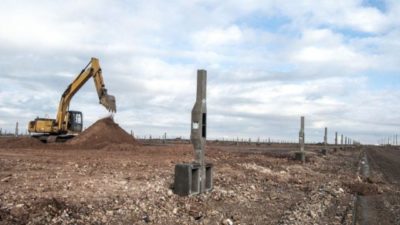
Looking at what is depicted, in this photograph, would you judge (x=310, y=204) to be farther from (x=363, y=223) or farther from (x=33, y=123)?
(x=33, y=123)

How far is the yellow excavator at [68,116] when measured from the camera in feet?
116

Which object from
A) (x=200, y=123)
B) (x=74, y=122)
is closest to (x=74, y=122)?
(x=74, y=122)

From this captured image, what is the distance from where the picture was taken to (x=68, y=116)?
38.1 m

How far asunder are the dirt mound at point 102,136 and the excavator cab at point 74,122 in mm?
3579

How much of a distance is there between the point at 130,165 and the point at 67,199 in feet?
25.9

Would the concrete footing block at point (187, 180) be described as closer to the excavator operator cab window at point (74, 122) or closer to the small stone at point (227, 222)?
the small stone at point (227, 222)

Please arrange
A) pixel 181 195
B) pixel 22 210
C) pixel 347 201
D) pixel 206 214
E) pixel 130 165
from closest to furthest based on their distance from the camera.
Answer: pixel 22 210 → pixel 206 214 → pixel 181 195 → pixel 347 201 → pixel 130 165

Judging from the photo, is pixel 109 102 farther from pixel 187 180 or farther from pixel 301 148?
pixel 187 180

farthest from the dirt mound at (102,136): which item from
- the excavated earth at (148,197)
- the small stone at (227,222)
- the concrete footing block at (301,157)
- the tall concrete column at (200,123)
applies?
the small stone at (227,222)

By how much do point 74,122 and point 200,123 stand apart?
26353 mm

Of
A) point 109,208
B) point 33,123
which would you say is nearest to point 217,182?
point 109,208

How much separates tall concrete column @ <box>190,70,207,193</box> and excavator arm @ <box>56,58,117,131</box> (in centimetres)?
2142

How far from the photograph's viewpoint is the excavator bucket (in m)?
34.7

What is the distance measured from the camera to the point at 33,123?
1534 inches
